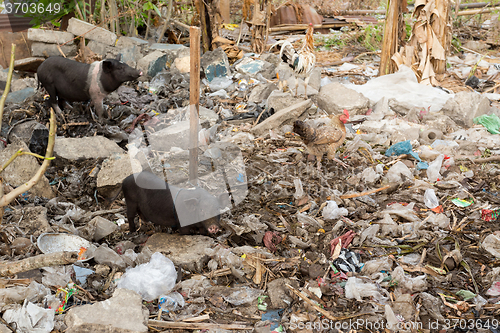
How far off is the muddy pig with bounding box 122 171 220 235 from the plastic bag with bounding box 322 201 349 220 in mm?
1315

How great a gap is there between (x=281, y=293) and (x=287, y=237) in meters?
0.84

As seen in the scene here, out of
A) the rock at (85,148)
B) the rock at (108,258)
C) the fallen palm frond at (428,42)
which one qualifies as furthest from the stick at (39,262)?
the fallen palm frond at (428,42)

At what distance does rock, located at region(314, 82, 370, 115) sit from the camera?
22.2 ft

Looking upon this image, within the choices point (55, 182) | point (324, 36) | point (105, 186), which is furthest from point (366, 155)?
point (324, 36)

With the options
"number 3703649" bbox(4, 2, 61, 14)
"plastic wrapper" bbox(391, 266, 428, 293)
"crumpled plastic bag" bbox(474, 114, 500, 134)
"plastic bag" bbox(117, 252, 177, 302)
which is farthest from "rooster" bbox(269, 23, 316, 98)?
"number 3703649" bbox(4, 2, 61, 14)

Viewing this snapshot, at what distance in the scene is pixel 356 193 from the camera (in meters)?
4.50

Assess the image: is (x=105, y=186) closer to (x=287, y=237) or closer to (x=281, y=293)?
(x=287, y=237)

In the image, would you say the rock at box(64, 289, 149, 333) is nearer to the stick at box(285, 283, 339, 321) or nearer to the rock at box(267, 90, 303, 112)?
the stick at box(285, 283, 339, 321)

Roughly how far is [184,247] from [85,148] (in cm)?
260

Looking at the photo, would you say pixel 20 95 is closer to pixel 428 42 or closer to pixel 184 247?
pixel 184 247

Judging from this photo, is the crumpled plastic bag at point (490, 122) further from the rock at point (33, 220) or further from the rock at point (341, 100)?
the rock at point (33, 220)

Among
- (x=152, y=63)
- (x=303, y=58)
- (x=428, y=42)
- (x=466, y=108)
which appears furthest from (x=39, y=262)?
(x=428, y=42)

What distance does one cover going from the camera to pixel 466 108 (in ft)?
20.9

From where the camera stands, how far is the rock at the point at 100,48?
8.27 m
